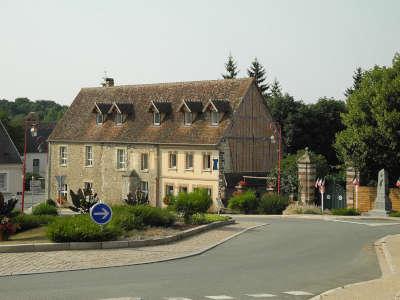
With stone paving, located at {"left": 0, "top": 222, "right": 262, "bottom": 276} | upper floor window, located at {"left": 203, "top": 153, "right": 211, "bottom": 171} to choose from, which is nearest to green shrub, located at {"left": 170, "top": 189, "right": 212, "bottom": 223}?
stone paving, located at {"left": 0, "top": 222, "right": 262, "bottom": 276}

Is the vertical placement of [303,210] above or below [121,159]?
below

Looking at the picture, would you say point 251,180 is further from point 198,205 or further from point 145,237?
point 145,237

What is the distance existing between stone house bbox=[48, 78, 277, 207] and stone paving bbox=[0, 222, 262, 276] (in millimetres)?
24827

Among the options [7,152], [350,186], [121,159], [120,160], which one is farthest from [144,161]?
[350,186]

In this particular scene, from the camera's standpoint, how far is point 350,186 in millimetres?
38500

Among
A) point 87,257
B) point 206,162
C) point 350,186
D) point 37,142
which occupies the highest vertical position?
point 37,142

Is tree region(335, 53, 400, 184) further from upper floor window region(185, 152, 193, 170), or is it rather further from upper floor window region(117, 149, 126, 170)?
upper floor window region(117, 149, 126, 170)

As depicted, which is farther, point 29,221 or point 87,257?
point 29,221

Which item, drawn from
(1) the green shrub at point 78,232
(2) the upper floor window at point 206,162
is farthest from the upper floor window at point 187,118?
(1) the green shrub at point 78,232

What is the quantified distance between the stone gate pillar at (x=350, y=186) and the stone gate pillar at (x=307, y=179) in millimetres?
1993

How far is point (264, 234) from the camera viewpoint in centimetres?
2362

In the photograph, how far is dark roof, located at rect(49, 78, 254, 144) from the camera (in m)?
46.0

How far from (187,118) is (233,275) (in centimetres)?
3292

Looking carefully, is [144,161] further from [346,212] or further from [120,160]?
[346,212]
